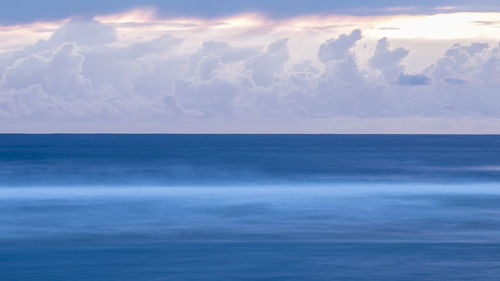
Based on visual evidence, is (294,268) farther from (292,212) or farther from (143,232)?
(292,212)

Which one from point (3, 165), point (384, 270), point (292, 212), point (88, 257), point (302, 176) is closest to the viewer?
point (384, 270)

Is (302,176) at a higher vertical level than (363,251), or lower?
higher

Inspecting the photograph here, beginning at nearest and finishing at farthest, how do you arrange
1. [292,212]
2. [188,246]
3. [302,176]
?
[188,246] → [292,212] → [302,176]

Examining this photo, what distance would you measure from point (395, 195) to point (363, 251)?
631 inches

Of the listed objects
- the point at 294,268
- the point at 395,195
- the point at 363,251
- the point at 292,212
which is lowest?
the point at 294,268

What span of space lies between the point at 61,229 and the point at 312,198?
12741mm

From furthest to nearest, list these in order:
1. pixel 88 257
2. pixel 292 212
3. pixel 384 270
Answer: pixel 292 212, pixel 88 257, pixel 384 270

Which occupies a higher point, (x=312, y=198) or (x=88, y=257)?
(x=312, y=198)

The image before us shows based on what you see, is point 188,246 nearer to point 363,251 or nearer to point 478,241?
point 363,251

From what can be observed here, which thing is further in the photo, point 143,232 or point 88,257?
point 143,232

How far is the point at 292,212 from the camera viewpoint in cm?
2295

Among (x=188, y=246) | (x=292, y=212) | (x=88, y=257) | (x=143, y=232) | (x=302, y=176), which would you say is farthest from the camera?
(x=302, y=176)

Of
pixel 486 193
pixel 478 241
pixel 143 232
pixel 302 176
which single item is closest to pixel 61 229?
pixel 143 232

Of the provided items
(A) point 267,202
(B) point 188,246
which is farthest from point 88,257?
(A) point 267,202
